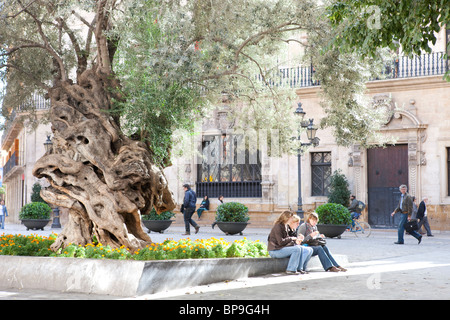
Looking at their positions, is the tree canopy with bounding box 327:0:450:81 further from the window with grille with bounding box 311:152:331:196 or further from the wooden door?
the window with grille with bounding box 311:152:331:196

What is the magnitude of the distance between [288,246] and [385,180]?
1504cm

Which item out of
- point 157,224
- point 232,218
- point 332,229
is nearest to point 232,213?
point 232,218

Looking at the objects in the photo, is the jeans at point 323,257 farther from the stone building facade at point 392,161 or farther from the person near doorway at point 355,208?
the stone building facade at point 392,161

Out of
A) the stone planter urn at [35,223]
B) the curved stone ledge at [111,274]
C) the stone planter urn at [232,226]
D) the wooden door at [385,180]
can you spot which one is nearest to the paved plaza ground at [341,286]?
the curved stone ledge at [111,274]

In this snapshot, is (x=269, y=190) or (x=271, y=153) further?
(x=269, y=190)

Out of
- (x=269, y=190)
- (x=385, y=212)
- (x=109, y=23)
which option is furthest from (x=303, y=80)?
(x=109, y=23)

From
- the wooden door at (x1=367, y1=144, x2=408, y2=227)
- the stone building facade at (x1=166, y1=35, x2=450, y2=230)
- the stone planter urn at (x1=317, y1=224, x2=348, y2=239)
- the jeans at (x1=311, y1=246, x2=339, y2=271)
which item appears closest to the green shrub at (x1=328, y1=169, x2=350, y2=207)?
the stone building facade at (x1=166, y1=35, x2=450, y2=230)

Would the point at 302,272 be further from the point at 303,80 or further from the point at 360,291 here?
the point at 303,80

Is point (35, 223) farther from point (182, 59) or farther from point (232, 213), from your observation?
point (182, 59)

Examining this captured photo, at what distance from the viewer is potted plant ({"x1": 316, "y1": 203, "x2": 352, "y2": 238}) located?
17.9 metres

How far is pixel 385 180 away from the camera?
23.6 metres

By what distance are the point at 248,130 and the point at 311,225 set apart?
3.84 m

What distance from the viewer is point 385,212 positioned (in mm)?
23375
